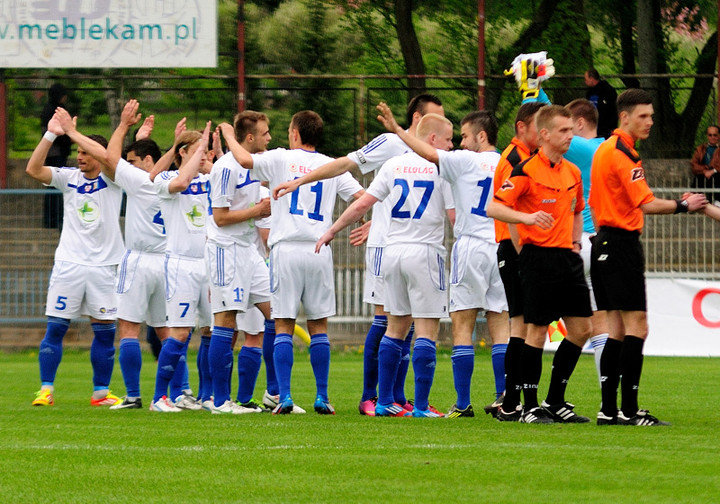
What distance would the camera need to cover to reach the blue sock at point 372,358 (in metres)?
10.3

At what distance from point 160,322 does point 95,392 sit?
2.83 ft

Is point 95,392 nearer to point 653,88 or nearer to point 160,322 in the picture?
point 160,322

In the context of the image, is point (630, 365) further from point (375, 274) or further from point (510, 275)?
point (375, 274)

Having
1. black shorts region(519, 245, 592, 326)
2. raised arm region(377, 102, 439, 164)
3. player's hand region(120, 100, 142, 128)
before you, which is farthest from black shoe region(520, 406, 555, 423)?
player's hand region(120, 100, 142, 128)

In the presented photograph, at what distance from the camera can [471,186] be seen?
9492mm

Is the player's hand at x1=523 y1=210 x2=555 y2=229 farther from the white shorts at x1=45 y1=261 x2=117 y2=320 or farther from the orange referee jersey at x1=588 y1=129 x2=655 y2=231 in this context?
the white shorts at x1=45 y1=261 x2=117 y2=320

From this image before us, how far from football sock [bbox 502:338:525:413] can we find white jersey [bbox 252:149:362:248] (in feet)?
6.12

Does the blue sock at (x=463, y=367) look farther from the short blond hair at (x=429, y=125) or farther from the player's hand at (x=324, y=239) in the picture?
the short blond hair at (x=429, y=125)

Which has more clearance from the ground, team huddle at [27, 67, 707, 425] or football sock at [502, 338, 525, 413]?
team huddle at [27, 67, 707, 425]

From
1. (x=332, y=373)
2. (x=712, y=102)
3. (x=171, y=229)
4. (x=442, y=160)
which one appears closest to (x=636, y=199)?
(x=442, y=160)

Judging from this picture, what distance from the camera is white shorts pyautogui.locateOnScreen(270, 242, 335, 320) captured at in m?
9.88

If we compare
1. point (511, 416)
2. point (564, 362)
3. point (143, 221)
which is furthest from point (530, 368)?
point (143, 221)

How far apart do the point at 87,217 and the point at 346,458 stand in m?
4.95

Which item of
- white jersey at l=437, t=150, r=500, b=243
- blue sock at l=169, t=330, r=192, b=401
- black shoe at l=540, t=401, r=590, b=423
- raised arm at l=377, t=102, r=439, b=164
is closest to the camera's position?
raised arm at l=377, t=102, r=439, b=164
